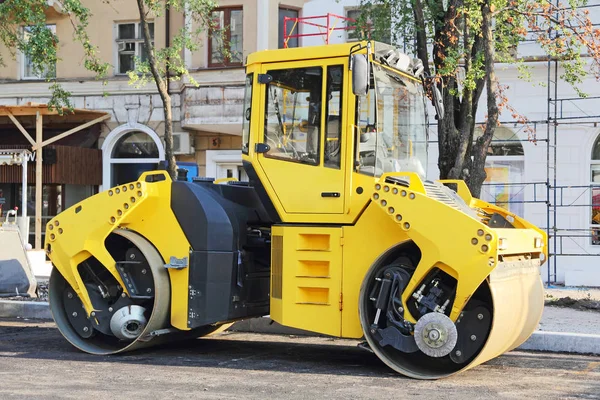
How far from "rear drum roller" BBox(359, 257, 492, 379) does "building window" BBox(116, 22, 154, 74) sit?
646 inches

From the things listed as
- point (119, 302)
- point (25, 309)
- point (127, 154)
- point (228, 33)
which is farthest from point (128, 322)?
point (127, 154)

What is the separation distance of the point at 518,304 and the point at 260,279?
2619 millimetres

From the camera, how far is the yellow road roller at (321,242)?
852 centimetres

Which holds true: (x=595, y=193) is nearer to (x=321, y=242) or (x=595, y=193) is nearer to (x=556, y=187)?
(x=556, y=187)

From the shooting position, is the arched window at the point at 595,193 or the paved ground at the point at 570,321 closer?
the paved ground at the point at 570,321

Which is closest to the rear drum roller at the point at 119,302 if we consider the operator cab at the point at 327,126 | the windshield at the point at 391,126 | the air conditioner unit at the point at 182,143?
the operator cab at the point at 327,126

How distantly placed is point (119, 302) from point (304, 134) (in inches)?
102

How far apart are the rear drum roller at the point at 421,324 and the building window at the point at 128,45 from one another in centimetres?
1641

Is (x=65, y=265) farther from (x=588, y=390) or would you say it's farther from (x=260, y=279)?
(x=588, y=390)

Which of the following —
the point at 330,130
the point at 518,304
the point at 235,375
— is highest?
the point at 330,130

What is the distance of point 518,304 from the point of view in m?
8.91

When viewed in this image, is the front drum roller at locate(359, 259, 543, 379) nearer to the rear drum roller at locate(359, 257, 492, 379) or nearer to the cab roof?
the rear drum roller at locate(359, 257, 492, 379)

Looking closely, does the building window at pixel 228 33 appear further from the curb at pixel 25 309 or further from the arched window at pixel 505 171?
the curb at pixel 25 309

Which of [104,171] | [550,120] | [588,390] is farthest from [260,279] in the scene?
[104,171]
